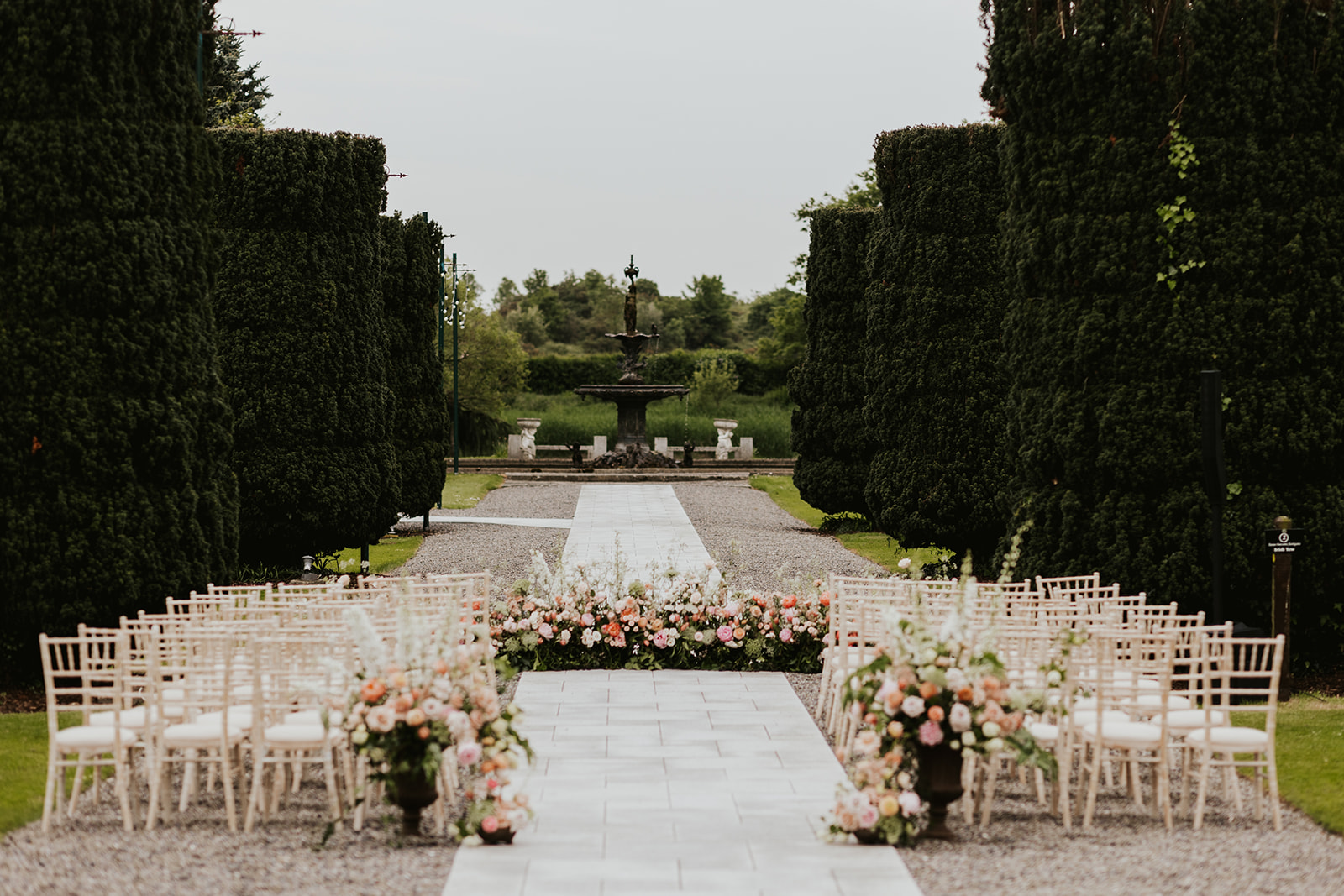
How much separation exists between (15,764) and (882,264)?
1185 centimetres

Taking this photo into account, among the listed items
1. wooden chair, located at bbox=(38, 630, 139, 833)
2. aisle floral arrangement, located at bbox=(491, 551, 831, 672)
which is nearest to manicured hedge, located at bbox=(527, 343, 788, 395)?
aisle floral arrangement, located at bbox=(491, 551, 831, 672)

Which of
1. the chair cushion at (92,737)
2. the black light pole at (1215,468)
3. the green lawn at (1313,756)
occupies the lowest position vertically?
the green lawn at (1313,756)

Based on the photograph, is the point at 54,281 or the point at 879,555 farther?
the point at 879,555

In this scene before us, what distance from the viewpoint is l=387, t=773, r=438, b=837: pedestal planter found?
6000 mm

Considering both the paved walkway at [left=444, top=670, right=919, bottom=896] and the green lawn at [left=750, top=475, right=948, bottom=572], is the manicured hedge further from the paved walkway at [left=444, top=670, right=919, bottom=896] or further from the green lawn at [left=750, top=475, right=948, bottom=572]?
the paved walkway at [left=444, top=670, right=919, bottom=896]

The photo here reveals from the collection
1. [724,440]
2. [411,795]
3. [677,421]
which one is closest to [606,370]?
[677,421]

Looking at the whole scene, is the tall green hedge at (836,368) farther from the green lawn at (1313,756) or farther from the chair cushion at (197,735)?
the chair cushion at (197,735)

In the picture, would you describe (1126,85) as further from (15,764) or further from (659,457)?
(659,457)

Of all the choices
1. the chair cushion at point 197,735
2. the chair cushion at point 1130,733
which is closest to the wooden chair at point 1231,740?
the chair cushion at point 1130,733

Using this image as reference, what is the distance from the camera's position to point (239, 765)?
21.4 feet

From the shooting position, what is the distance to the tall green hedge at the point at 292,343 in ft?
50.8

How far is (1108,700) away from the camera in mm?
7137

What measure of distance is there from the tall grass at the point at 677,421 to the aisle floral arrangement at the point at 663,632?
34.0m

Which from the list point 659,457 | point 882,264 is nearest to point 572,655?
point 882,264
